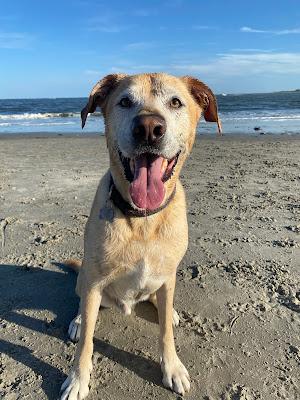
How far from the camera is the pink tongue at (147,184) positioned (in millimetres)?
2619

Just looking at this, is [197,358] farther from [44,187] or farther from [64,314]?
[44,187]

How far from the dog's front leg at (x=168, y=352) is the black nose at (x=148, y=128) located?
40.3 inches

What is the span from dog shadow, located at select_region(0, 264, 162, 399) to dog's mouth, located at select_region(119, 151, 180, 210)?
3.77ft

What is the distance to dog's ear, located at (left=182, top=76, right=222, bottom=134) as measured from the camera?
10.3 feet

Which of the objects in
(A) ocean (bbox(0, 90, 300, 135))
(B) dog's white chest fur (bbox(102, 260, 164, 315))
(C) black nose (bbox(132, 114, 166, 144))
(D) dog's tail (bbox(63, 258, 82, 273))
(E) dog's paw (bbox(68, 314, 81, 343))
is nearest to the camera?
(C) black nose (bbox(132, 114, 166, 144))

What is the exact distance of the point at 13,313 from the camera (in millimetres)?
3432

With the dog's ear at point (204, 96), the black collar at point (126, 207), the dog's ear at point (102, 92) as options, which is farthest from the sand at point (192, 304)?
the dog's ear at point (102, 92)

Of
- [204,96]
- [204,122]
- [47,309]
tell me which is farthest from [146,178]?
[204,122]

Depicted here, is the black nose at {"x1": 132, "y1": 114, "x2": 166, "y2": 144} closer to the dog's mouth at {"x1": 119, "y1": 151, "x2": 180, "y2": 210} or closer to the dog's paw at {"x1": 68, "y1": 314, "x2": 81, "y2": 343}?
the dog's mouth at {"x1": 119, "y1": 151, "x2": 180, "y2": 210}

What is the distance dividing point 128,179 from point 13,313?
1.66 meters

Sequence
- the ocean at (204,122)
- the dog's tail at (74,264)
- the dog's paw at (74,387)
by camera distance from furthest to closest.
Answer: the ocean at (204,122), the dog's tail at (74,264), the dog's paw at (74,387)

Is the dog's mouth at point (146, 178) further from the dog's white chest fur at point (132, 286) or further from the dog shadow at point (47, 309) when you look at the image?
the dog shadow at point (47, 309)

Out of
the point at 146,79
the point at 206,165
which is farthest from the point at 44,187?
the point at 146,79

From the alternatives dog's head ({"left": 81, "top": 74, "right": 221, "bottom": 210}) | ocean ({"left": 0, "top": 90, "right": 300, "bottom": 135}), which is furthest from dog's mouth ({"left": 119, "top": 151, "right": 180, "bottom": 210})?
ocean ({"left": 0, "top": 90, "right": 300, "bottom": 135})
